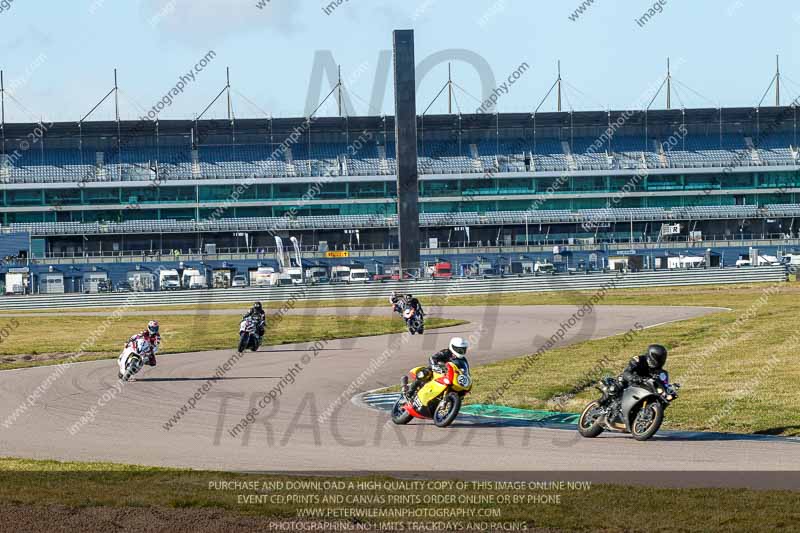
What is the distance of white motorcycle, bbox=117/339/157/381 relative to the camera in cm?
2703

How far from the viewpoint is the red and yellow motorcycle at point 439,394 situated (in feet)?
61.1

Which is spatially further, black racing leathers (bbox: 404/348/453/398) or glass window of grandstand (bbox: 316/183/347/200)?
glass window of grandstand (bbox: 316/183/347/200)

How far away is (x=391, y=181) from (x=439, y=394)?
3581 inches

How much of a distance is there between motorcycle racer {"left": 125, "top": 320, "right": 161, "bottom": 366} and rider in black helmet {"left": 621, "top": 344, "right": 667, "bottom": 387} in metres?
14.0

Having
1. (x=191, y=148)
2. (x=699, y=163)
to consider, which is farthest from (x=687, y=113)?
(x=191, y=148)

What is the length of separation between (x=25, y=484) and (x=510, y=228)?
97.1 metres

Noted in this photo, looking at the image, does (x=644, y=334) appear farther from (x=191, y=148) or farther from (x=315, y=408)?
(x=191, y=148)

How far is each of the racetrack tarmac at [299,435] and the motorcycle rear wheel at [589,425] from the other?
6.4 inches

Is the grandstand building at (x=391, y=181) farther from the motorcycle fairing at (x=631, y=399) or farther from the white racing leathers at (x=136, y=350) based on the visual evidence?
the motorcycle fairing at (x=631, y=399)

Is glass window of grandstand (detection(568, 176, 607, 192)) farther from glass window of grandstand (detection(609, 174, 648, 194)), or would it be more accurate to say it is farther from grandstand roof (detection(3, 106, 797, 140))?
grandstand roof (detection(3, 106, 797, 140))

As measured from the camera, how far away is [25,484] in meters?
13.5

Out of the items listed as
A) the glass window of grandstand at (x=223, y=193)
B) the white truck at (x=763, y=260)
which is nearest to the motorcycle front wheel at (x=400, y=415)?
the white truck at (x=763, y=260)

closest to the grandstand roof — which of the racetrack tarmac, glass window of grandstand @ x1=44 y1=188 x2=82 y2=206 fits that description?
glass window of grandstand @ x1=44 y1=188 x2=82 y2=206

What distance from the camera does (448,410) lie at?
61.2 ft
